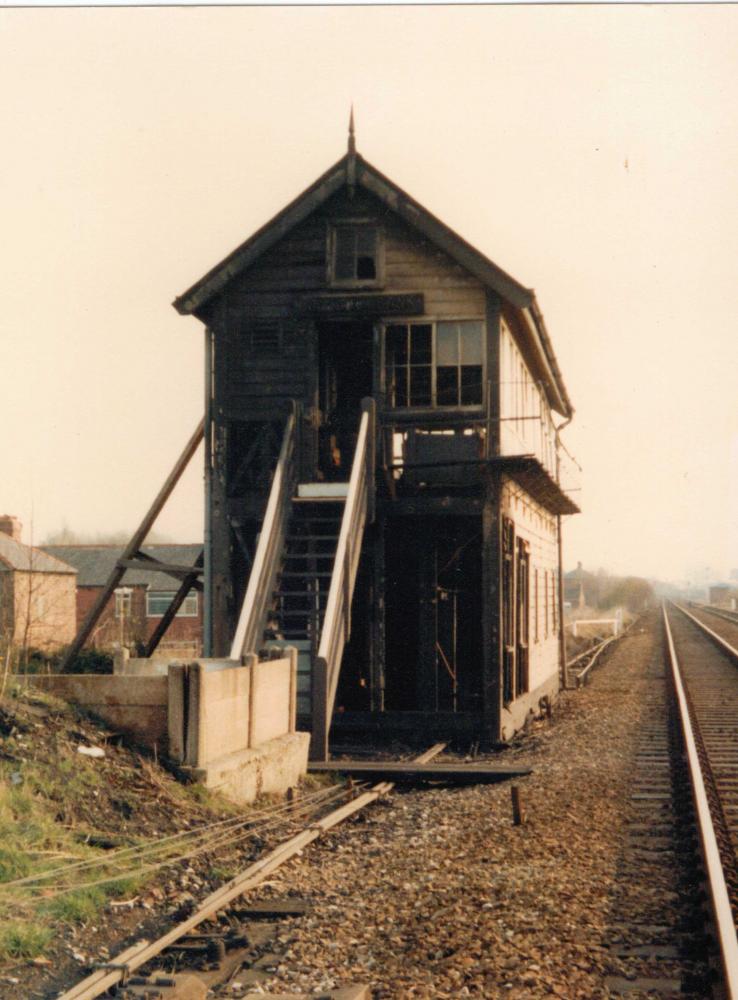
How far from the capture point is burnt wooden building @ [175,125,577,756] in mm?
15266

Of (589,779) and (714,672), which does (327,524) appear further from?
(714,672)

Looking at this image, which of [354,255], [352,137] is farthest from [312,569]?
[352,137]

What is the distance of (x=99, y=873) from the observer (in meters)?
7.02

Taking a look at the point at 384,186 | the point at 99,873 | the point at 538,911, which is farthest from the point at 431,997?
the point at 384,186

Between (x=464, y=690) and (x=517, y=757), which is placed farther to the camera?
(x=464, y=690)

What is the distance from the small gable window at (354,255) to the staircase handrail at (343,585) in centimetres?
200

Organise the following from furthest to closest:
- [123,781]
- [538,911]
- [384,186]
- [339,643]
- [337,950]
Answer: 1. [384,186]
2. [339,643]
3. [123,781]
4. [538,911]
5. [337,950]

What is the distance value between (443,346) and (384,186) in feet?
7.59

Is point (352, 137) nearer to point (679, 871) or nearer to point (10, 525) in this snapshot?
point (679, 871)

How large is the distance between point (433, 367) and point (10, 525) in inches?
1555

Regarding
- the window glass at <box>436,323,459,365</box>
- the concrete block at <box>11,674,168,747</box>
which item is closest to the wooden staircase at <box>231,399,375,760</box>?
the window glass at <box>436,323,459,365</box>

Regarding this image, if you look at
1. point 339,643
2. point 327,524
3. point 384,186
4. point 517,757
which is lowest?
point 517,757

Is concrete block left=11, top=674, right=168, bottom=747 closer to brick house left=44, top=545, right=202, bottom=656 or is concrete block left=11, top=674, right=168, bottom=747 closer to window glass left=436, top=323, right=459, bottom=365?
window glass left=436, top=323, right=459, bottom=365

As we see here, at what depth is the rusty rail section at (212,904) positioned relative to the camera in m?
5.19
